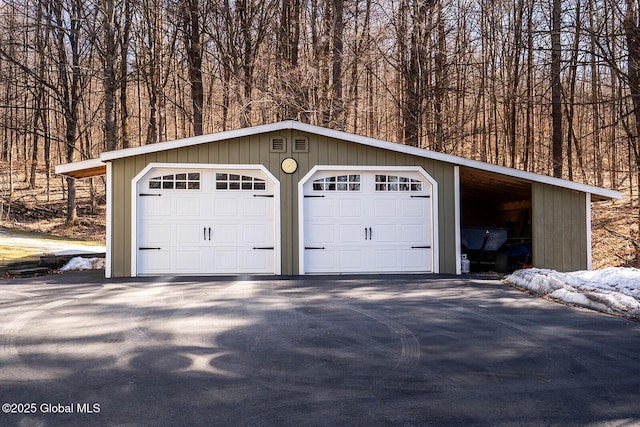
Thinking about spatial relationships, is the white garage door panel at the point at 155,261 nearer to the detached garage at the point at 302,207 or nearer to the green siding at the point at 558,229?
the detached garage at the point at 302,207

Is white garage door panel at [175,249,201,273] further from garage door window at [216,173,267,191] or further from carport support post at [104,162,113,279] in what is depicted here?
garage door window at [216,173,267,191]

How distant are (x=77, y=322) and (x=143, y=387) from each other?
8.28 ft

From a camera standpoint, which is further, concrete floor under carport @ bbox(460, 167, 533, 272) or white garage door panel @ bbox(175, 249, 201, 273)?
concrete floor under carport @ bbox(460, 167, 533, 272)

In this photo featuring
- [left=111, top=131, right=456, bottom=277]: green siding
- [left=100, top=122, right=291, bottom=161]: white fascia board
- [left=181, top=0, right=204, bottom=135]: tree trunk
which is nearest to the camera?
[left=100, top=122, right=291, bottom=161]: white fascia board

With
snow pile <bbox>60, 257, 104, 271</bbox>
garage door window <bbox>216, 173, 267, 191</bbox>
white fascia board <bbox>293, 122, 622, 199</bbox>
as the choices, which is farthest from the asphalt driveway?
snow pile <bbox>60, 257, 104, 271</bbox>

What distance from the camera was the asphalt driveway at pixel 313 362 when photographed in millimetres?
3047

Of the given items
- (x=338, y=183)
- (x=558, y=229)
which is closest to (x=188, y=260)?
(x=338, y=183)

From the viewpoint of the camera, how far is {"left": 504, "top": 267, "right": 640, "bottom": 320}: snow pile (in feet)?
20.1

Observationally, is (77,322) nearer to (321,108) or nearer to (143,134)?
(321,108)

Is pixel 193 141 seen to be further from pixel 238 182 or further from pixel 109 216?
pixel 109 216

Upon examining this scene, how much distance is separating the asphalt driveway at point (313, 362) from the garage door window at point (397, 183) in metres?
3.50

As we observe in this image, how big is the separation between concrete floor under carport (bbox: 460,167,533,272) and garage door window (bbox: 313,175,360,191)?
7.21 feet

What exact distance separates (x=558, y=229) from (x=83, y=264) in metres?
10.4

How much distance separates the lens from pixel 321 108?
53.3ft
